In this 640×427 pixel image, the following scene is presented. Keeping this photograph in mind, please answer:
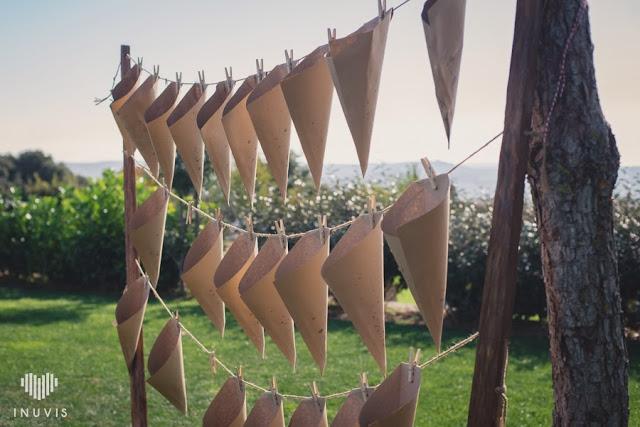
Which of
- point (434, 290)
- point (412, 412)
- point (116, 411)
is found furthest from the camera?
point (116, 411)

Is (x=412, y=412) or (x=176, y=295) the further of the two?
(x=176, y=295)

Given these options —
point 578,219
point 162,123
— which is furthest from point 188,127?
point 578,219

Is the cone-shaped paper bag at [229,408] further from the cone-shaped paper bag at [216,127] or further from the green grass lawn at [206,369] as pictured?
the green grass lawn at [206,369]

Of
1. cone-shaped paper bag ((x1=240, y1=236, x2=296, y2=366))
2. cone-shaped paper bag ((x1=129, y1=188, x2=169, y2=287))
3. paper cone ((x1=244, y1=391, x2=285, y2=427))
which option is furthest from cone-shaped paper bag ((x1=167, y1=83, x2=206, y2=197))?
paper cone ((x1=244, y1=391, x2=285, y2=427))

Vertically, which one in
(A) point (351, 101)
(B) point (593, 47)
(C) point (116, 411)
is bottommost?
(C) point (116, 411)

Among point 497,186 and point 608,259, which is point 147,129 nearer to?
point 497,186

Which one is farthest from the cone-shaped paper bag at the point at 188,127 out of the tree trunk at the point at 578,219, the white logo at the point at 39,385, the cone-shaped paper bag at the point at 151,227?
the white logo at the point at 39,385

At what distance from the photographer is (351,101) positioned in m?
1.51

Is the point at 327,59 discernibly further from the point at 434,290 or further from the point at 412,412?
the point at 412,412

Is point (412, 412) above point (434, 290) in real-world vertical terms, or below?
below

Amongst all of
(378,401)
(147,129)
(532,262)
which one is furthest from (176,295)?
(378,401)

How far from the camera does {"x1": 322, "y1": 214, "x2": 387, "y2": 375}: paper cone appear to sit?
5.01ft

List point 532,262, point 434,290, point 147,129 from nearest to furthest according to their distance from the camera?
point 434,290
point 147,129
point 532,262

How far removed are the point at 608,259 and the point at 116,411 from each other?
3919 millimetres
